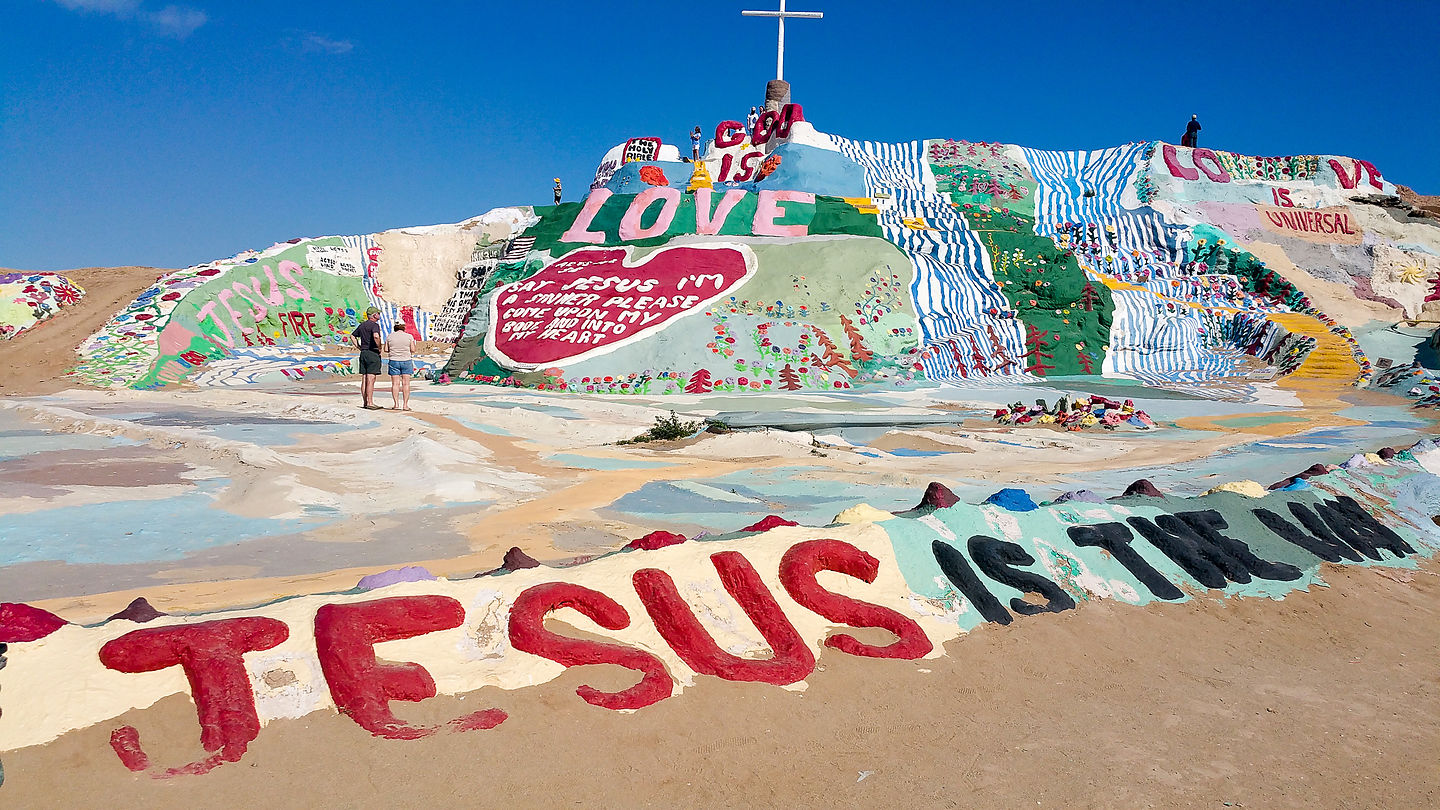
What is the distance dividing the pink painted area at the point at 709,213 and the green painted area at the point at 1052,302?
5055mm

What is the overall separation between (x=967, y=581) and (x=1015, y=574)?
0.24 meters

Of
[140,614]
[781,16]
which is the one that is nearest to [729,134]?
[781,16]

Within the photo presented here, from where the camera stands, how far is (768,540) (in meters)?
3.58

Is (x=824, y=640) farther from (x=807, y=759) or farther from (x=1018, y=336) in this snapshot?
(x=1018, y=336)

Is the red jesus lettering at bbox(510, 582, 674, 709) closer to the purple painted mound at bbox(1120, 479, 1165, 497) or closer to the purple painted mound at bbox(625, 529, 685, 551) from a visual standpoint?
the purple painted mound at bbox(625, 529, 685, 551)

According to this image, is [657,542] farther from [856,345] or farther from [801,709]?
[856,345]

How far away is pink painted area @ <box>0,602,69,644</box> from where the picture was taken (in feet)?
8.02

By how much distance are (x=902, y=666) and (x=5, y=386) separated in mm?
14243

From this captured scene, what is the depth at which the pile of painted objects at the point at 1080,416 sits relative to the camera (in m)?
9.47

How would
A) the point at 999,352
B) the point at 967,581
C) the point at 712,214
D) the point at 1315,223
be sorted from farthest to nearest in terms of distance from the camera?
the point at 1315,223 < the point at 712,214 < the point at 999,352 < the point at 967,581

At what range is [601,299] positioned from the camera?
14750mm

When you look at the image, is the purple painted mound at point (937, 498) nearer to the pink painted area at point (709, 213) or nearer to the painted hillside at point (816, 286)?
the painted hillside at point (816, 286)

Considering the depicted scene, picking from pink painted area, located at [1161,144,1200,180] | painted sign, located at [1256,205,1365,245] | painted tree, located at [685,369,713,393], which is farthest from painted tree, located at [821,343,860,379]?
pink painted area, located at [1161,144,1200,180]

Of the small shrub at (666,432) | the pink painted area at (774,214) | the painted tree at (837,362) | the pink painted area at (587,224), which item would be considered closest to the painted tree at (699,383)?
the painted tree at (837,362)
